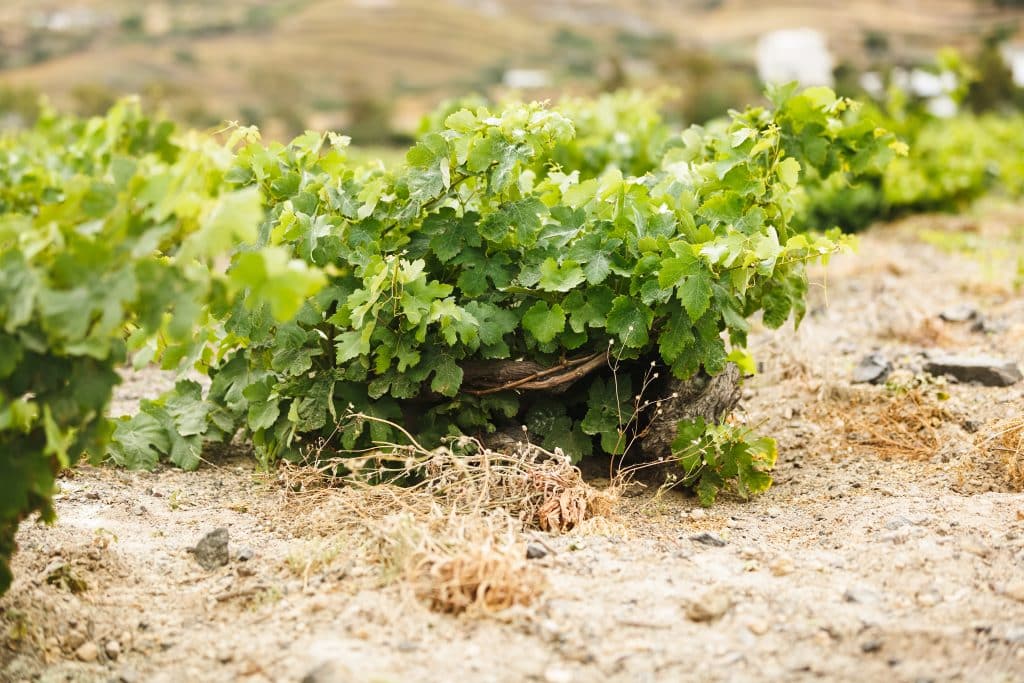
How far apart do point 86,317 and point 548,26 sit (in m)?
33.1

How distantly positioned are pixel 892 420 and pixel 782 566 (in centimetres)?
140

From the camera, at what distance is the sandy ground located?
6.38 ft

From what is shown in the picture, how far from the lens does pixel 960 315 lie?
4891 millimetres

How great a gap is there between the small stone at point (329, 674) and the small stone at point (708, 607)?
2.44 feet

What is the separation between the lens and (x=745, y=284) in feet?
9.09

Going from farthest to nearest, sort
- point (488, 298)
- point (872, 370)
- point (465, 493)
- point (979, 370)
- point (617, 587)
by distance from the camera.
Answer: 1. point (872, 370)
2. point (979, 370)
3. point (488, 298)
4. point (465, 493)
5. point (617, 587)

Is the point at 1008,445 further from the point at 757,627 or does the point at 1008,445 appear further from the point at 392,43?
the point at 392,43

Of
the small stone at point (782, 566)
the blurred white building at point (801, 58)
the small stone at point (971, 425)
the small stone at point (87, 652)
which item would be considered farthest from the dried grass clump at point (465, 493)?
the blurred white building at point (801, 58)

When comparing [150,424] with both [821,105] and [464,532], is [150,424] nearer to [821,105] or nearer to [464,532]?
[464,532]

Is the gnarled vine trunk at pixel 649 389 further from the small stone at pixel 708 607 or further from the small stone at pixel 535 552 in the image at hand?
the small stone at pixel 708 607

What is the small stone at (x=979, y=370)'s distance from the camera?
3775mm

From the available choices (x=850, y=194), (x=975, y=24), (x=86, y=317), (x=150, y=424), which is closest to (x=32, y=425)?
(x=86, y=317)

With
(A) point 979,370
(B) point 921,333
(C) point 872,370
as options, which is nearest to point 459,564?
(C) point 872,370

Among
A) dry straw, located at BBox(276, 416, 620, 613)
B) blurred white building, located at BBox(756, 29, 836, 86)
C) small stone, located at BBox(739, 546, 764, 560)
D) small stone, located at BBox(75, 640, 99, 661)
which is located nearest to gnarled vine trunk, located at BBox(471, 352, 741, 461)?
dry straw, located at BBox(276, 416, 620, 613)
